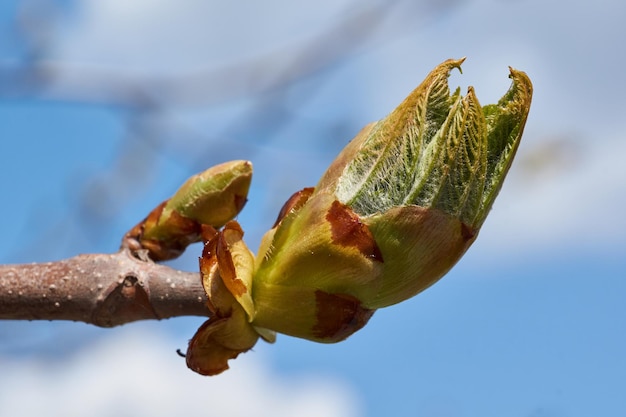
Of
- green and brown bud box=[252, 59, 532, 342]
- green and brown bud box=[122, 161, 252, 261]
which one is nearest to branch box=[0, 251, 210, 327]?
green and brown bud box=[122, 161, 252, 261]

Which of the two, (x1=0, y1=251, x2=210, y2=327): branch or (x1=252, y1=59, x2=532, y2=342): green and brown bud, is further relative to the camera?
(x1=0, y1=251, x2=210, y2=327): branch

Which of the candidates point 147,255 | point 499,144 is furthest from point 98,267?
point 499,144

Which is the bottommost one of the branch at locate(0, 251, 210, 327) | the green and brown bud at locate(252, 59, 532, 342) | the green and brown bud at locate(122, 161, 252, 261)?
the green and brown bud at locate(252, 59, 532, 342)

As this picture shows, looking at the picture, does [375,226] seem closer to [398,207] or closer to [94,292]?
[398,207]

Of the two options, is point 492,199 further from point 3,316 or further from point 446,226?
point 3,316

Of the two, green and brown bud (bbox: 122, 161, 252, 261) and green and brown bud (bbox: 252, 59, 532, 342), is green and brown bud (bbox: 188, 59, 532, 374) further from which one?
green and brown bud (bbox: 122, 161, 252, 261)

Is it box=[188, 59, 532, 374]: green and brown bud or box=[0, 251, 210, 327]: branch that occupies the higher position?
box=[0, 251, 210, 327]: branch
